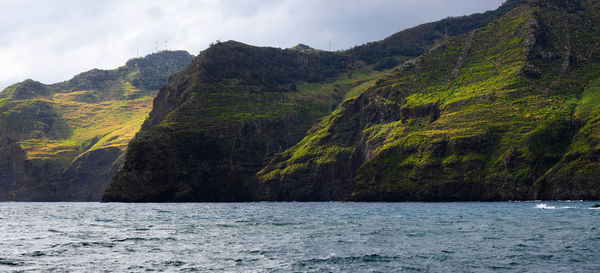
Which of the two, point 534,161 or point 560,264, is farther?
point 534,161

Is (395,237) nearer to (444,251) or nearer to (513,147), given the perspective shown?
(444,251)

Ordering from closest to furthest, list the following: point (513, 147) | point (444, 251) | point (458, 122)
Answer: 1. point (444, 251)
2. point (513, 147)
3. point (458, 122)

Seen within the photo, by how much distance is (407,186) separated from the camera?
177 m

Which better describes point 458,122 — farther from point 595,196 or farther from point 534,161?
point 595,196

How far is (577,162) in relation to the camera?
151250mm

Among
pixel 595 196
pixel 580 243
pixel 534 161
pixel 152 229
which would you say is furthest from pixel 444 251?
pixel 534 161

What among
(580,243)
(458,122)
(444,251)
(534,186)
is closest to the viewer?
(444,251)

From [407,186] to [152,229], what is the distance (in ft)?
401

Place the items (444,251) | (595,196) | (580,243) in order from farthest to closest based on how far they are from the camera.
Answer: (595,196), (580,243), (444,251)

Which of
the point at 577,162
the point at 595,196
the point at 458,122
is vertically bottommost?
the point at 595,196

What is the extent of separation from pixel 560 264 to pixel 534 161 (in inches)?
5272

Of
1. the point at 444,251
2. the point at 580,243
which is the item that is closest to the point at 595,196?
the point at 580,243

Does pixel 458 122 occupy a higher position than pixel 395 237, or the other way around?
pixel 458 122

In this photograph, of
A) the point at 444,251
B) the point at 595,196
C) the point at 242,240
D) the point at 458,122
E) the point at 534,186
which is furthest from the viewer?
the point at 458,122
